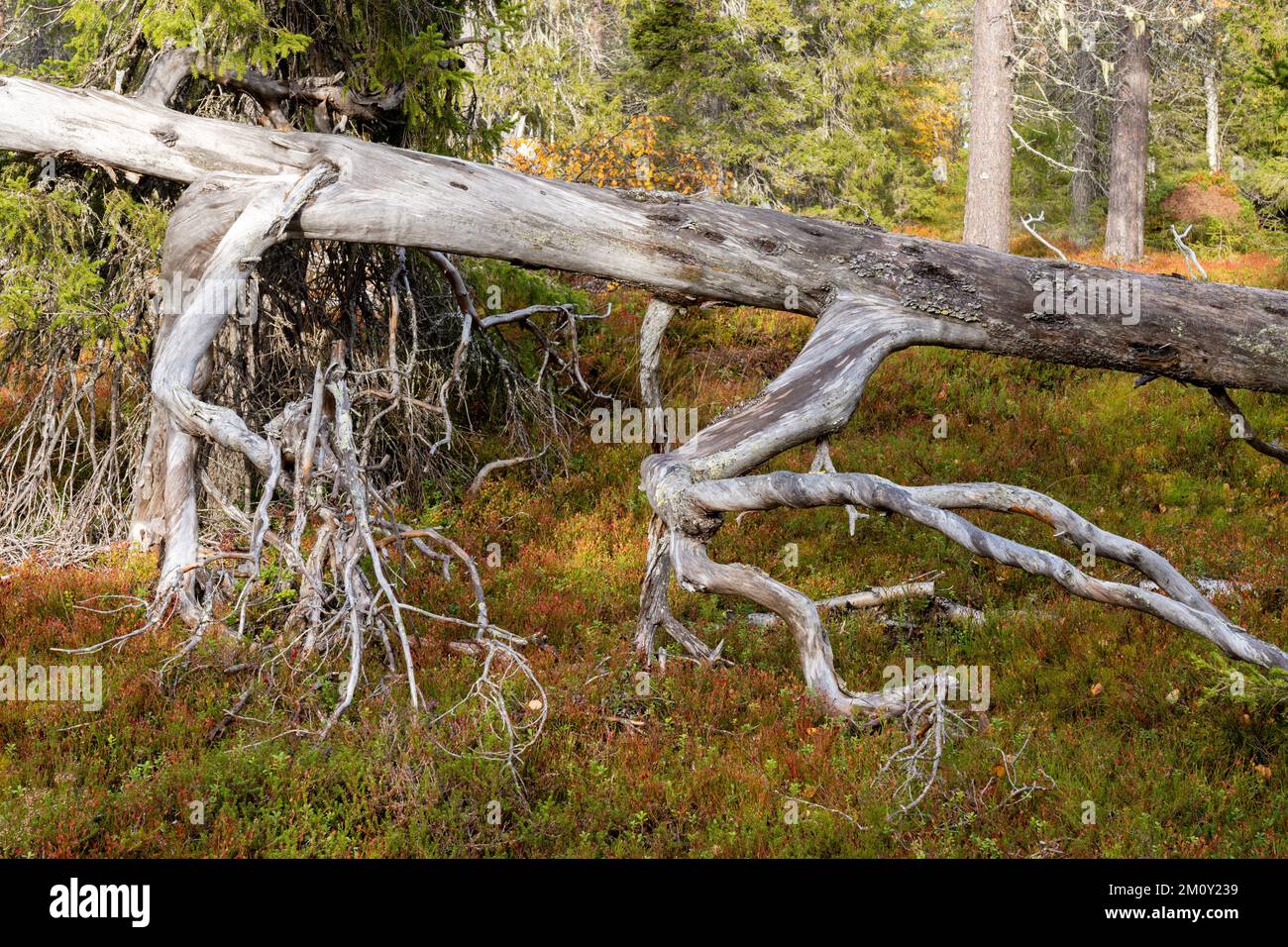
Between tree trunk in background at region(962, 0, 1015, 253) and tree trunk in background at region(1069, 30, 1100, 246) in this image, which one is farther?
tree trunk in background at region(1069, 30, 1100, 246)

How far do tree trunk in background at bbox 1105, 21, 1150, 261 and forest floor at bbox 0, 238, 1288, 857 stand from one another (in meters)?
10.2

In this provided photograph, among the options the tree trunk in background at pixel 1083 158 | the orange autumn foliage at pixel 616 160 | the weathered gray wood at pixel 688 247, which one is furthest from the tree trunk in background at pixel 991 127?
the tree trunk in background at pixel 1083 158

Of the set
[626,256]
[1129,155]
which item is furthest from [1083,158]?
[626,256]

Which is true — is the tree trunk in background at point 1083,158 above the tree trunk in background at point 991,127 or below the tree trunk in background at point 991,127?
above

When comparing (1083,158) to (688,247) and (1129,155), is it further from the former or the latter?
(688,247)

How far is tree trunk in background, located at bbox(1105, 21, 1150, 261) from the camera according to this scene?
1733 centimetres

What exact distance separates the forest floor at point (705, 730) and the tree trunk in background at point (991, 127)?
6669mm

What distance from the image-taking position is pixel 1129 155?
17609 mm

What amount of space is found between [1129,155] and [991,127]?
5179 mm

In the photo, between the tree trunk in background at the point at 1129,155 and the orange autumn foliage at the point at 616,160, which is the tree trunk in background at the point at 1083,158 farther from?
the orange autumn foliage at the point at 616,160

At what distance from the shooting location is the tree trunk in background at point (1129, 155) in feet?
56.9

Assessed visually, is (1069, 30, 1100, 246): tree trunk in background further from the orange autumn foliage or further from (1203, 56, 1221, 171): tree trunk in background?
the orange autumn foliage

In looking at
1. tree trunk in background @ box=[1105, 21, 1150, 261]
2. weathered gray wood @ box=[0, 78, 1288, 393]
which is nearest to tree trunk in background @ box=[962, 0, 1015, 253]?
tree trunk in background @ box=[1105, 21, 1150, 261]
